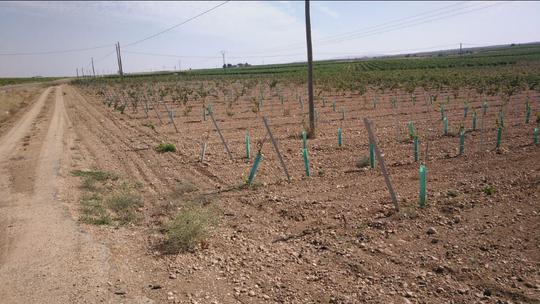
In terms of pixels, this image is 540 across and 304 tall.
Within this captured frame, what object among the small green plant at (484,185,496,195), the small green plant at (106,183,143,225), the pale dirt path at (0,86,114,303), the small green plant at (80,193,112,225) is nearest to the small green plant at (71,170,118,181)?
the pale dirt path at (0,86,114,303)

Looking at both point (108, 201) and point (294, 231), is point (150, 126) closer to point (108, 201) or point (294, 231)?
point (108, 201)

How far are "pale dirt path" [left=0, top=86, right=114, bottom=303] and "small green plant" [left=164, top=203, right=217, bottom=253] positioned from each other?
949mm

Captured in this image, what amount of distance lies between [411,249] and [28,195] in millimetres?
8038

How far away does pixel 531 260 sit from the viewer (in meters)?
5.04

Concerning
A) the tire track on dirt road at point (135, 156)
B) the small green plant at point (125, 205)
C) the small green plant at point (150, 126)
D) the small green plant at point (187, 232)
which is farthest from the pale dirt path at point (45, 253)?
the small green plant at point (150, 126)

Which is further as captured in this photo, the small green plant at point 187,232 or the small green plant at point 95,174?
the small green plant at point 95,174

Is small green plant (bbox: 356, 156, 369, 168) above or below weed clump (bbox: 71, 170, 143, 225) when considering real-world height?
above

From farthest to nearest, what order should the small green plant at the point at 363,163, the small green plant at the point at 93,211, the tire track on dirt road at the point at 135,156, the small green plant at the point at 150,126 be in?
1. the small green plant at the point at 150,126
2. the small green plant at the point at 363,163
3. the tire track on dirt road at the point at 135,156
4. the small green plant at the point at 93,211

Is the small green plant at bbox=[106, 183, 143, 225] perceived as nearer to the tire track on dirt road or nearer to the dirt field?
the dirt field

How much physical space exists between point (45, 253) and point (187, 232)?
2132 millimetres

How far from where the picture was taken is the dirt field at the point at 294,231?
15.6 feet

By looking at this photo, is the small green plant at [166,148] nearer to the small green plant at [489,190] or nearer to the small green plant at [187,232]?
the small green plant at [187,232]

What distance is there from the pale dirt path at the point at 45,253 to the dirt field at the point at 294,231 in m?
0.03

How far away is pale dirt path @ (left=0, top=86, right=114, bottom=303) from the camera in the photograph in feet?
15.7
